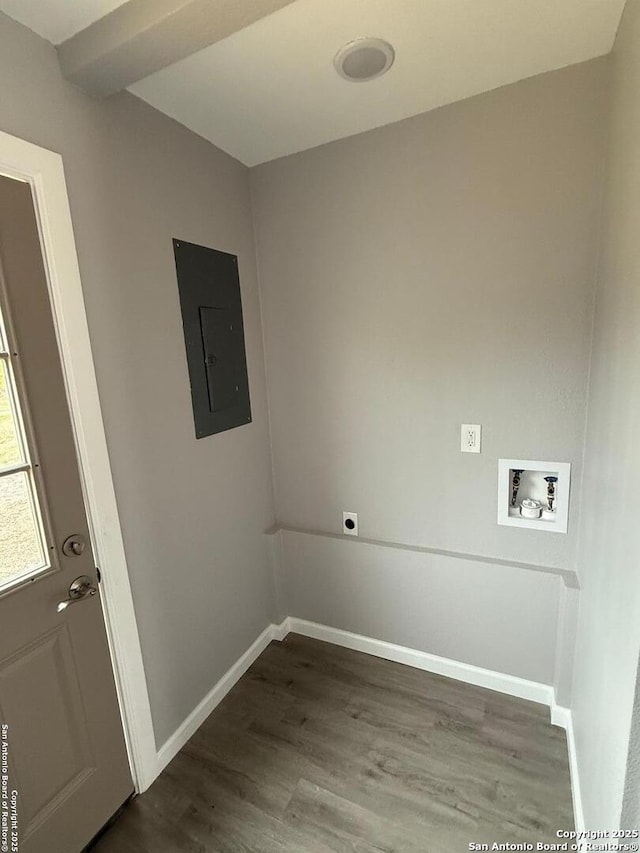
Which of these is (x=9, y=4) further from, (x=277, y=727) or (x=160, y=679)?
(x=277, y=727)

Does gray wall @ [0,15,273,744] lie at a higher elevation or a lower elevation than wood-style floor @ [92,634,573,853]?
higher

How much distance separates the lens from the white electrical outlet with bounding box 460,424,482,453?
1756 millimetres

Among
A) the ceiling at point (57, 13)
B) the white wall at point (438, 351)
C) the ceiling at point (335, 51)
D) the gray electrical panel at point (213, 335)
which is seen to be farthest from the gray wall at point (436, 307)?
the ceiling at point (57, 13)

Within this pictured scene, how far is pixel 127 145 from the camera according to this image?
1.42 meters

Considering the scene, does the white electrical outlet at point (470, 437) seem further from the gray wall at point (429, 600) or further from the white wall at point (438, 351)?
the gray wall at point (429, 600)

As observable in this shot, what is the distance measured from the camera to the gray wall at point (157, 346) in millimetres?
1263

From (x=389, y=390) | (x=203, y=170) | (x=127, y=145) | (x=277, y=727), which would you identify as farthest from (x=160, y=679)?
Result: (x=203, y=170)

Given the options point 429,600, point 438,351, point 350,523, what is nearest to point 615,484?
point 438,351

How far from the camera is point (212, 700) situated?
1.86 m

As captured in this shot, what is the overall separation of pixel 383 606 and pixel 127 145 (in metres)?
2.29

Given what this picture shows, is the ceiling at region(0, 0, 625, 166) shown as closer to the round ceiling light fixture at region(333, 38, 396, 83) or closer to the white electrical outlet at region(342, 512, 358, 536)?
the round ceiling light fixture at region(333, 38, 396, 83)

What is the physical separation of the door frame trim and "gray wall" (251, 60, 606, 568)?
102 cm

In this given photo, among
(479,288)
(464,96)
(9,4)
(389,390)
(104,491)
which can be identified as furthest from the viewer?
(389,390)

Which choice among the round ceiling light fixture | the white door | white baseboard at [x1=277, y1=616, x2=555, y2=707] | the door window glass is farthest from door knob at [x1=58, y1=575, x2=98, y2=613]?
the round ceiling light fixture
